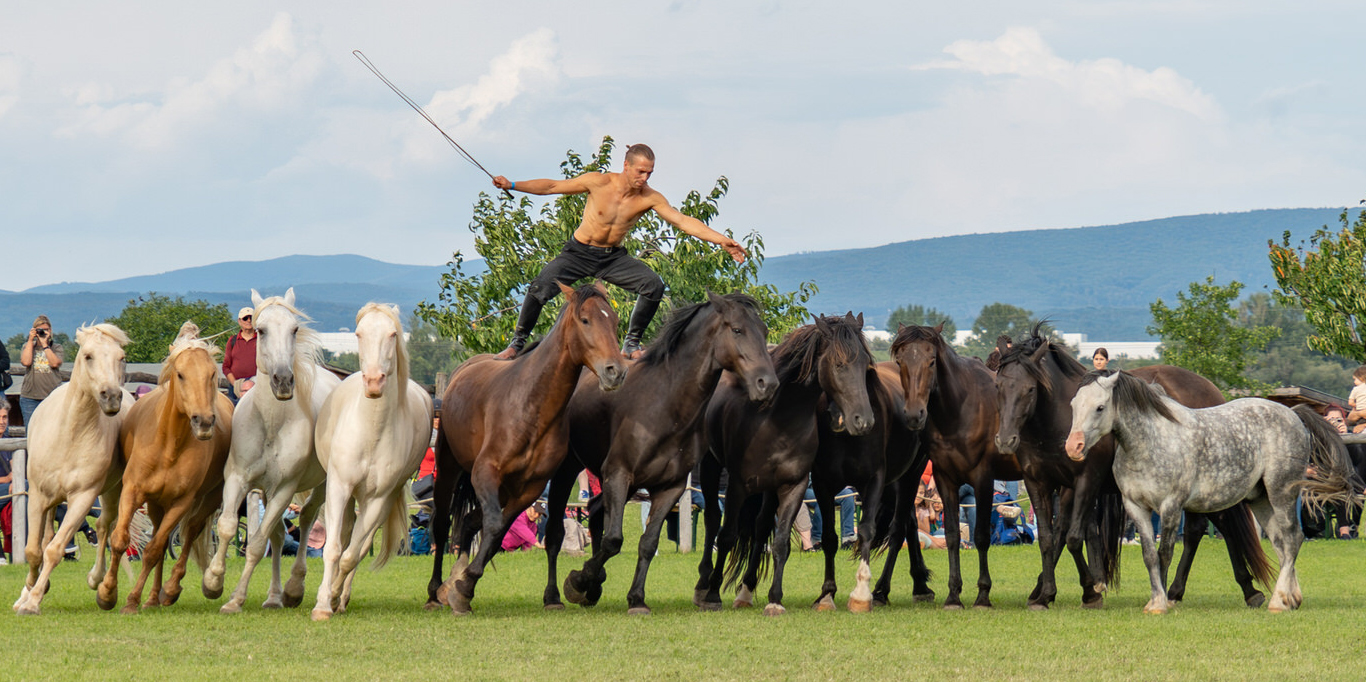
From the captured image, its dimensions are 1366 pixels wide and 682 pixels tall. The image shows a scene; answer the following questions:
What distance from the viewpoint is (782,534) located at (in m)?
10.3

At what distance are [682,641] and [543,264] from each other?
2280 cm

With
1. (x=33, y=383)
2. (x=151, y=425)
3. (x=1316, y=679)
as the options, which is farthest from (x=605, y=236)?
(x=33, y=383)

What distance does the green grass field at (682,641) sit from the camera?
23.8ft

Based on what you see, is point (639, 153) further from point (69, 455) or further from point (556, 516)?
point (69, 455)

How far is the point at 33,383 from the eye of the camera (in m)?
15.9

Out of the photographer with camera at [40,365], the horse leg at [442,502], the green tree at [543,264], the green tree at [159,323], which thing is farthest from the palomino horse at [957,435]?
the green tree at [159,323]

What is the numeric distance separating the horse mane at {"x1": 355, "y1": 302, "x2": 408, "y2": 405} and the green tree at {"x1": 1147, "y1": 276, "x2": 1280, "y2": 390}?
50.0 meters

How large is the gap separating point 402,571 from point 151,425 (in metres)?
4.91

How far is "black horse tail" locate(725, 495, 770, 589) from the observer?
1095 cm

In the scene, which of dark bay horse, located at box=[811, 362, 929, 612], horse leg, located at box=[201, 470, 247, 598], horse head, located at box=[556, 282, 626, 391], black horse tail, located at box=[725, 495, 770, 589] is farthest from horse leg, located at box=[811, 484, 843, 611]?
horse leg, located at box=[201, 470, 247, 598]

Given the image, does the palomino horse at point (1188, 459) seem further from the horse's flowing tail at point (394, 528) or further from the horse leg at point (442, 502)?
the horse's flowing tail at point (394, 528)

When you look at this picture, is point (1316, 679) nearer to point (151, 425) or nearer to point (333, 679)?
point (333, 679)

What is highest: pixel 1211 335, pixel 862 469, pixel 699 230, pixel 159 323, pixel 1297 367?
pixel 1297 367

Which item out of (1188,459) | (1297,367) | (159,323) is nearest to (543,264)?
(1188,459)
